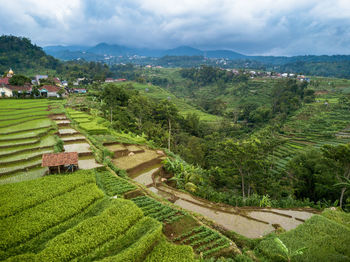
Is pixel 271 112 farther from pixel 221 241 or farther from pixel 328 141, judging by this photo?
pixel 221 241

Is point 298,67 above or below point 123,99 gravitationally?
above

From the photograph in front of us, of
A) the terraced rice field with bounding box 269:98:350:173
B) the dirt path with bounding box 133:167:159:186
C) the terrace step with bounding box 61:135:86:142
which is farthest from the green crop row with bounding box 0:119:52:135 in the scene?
the terraced rice field with bounding box 269:98:350:173

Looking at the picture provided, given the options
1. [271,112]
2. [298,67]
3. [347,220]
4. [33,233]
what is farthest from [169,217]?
[298,67]

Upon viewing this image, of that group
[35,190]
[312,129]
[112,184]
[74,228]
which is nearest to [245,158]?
[112,184]

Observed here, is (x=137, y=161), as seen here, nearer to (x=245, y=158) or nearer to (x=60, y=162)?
(x=60, y=162)

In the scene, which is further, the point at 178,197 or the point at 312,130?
the point at 312,130

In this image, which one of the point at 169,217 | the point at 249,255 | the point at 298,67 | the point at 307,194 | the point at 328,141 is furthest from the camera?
the point at 298,67

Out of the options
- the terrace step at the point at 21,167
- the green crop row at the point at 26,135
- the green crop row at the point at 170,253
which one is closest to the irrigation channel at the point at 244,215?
the green crop row at the point at 170,253
